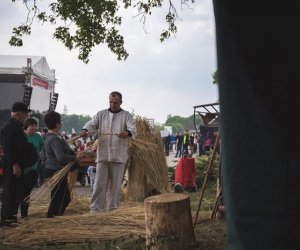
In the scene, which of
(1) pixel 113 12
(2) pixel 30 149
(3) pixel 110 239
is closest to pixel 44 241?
(3) pixel 110 239

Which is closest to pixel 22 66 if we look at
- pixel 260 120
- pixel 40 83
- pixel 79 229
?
pixel 40 83

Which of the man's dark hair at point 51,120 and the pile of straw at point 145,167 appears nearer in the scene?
the man's dark hair at point 51,120

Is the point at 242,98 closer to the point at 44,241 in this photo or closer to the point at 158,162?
the point at 44,241

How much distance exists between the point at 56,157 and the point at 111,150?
29.3 inches

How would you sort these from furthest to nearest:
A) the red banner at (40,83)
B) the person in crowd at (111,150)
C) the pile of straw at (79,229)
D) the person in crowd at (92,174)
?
the red banner at (40,83), the person in crowd at (92,174), the person in crowd at (111,150), the pile of straw at (79,229)

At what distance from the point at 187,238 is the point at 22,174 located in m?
2.58

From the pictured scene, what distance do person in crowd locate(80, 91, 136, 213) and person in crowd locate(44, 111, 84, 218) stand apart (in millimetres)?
366

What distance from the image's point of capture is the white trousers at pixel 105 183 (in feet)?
17.8

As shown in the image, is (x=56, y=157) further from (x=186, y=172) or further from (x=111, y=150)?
(x=186, y=172)

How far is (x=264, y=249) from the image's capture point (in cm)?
70

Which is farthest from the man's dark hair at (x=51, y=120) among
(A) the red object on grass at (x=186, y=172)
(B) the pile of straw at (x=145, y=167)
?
(A) the red object on grass at (x=186, y=172)

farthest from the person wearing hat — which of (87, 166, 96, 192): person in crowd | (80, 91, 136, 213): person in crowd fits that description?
(87, 166, 96, 192): person in crowd

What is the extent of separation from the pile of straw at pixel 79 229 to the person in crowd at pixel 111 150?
1.50 ft

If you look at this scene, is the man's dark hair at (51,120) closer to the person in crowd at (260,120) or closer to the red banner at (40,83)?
the person in crowd at (260,120)
